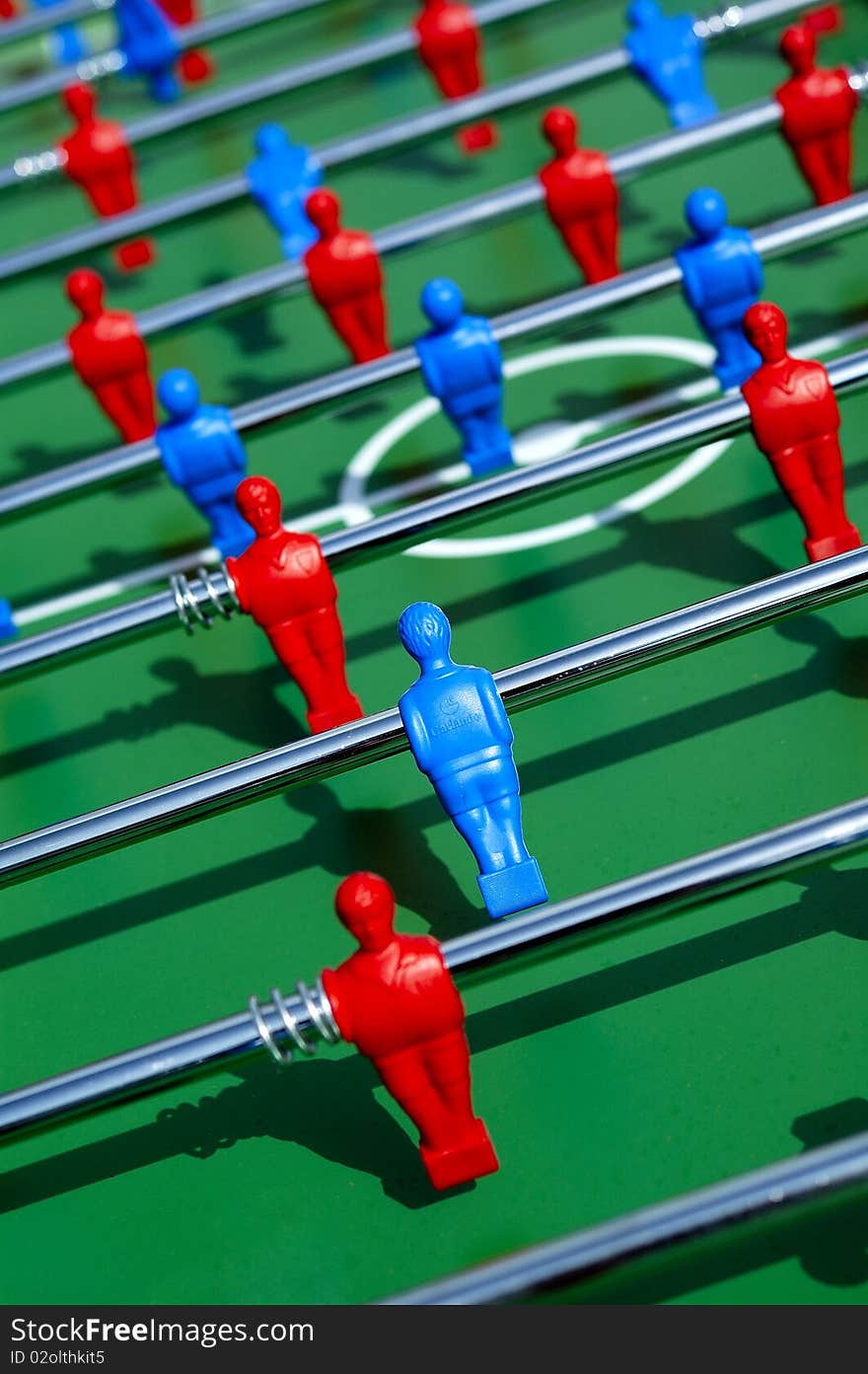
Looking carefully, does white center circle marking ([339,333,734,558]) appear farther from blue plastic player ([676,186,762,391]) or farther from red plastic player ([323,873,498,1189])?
red plastic player ([323,873,498,1189])

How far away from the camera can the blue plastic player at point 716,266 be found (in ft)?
12.1

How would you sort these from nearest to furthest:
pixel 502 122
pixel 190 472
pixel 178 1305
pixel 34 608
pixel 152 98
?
1. pixel 178 1305
2. pixel 190 472
3. pixel 34 608
4. pixel 502 122
5. pixel 152 98

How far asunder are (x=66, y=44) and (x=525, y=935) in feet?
17.2

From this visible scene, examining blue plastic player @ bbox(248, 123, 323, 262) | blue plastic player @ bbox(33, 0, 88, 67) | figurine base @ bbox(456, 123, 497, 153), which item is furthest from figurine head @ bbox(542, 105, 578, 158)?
blue plastic player @ bbox(33, 0, 88, 67)

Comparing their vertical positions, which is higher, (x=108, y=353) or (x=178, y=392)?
(x=108, y=353)

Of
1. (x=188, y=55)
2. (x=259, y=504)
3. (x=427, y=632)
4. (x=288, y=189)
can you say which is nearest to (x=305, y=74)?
(x=288, y=189)

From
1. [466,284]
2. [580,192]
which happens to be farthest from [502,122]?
[580,192]

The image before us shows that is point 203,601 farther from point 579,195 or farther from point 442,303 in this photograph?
point 579,195

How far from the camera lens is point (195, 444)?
3.62 meters

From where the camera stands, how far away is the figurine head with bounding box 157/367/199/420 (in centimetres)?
356

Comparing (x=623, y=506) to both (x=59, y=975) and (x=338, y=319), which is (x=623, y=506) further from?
(x=59, y=975)

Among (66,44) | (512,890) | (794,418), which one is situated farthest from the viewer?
(66,44)

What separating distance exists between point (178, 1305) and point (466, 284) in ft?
9.92

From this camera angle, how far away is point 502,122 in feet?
18.4
